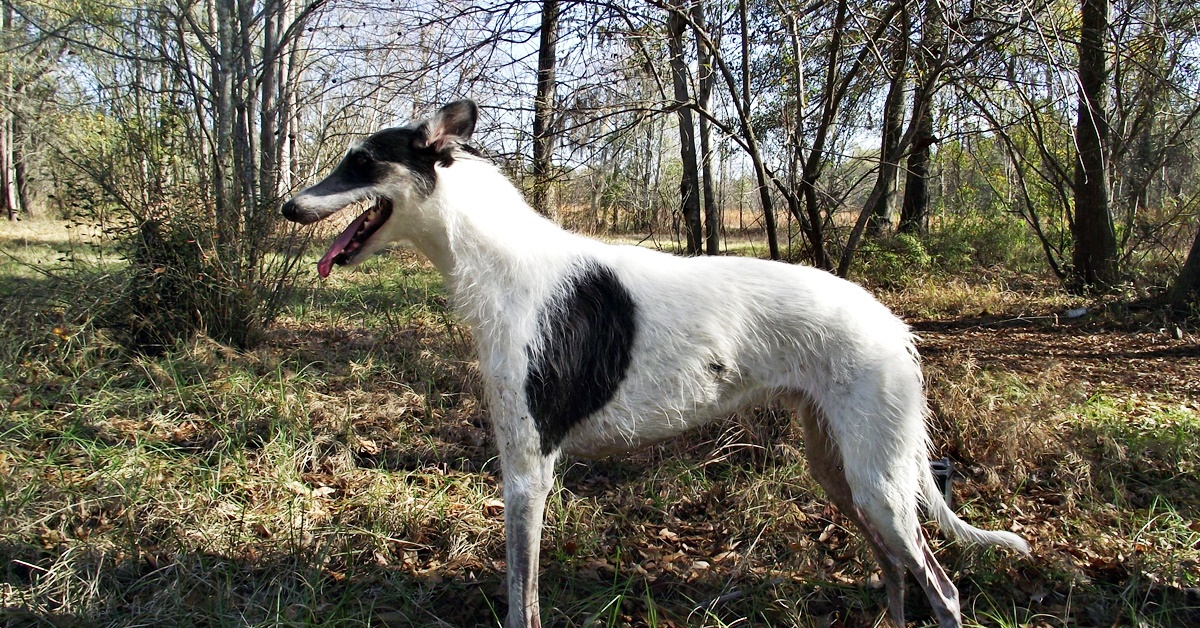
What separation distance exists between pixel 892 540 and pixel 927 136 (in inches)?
171

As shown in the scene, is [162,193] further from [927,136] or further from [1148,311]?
[1148,311]

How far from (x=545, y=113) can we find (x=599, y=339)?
9.46 ft

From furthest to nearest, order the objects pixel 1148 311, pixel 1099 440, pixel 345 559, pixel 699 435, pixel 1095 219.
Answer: pixel 1095 219 → pixel 1148 311 → pixel 699 435 → pixel 1099 440 → pixel 345 559

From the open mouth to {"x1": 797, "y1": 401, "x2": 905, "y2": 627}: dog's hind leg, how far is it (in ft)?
5.63

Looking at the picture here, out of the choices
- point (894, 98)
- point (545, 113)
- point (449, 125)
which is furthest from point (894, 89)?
point (449, 125)

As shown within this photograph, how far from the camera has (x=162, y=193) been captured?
15.6 feet

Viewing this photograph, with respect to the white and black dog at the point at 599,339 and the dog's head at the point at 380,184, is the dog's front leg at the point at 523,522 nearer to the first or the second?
the white and black dog at the point at 599,339

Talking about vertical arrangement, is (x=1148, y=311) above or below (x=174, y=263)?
below

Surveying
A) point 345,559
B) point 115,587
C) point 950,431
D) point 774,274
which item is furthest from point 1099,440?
point 115,587

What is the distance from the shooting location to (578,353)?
229cm

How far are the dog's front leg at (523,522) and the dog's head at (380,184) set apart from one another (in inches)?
35.9

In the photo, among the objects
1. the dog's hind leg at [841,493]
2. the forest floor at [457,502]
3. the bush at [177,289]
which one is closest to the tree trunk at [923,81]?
the forest floor at [457,502]

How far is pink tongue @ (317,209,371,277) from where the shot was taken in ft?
7.03

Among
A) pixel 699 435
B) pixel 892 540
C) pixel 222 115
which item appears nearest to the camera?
pixel 892 540
